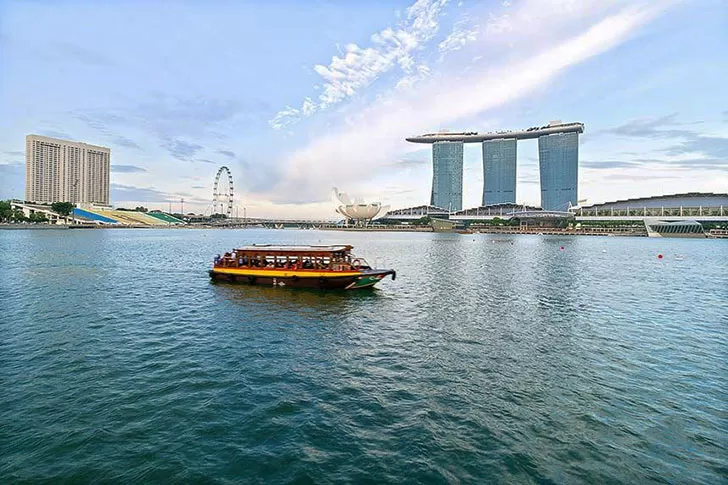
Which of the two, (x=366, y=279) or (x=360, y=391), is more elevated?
(x=366, y=279)

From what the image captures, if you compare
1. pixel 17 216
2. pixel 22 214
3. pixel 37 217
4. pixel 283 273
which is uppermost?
pixel 22 214

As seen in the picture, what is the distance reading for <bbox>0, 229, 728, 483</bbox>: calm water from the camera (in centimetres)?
872

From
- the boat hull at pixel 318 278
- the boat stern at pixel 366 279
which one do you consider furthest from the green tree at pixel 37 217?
the boat stern at pixel 366 279

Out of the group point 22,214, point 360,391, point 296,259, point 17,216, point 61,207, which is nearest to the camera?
point 360,391

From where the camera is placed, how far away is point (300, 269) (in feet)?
102

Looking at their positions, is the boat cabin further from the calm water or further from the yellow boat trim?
the calm water

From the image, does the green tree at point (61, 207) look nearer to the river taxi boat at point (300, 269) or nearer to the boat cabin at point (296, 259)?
the boat cabin at point (296, 259)

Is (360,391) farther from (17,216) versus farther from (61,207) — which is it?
(17,216)

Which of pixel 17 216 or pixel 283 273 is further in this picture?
pixel 17 216

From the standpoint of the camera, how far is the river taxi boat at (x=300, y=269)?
2980cm

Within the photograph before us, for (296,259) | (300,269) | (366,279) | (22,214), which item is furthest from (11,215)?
(366,279)

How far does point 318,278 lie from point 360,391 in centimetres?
1787

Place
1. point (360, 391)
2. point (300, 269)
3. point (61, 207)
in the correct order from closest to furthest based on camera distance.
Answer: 1. point (360, 391)
2. point (300, 269)
3. point (61, 207)

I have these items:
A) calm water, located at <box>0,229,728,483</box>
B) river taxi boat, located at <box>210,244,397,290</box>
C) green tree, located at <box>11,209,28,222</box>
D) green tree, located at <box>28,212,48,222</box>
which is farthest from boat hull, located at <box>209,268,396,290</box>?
green tree, located at <box>28,212,48,222</box>
